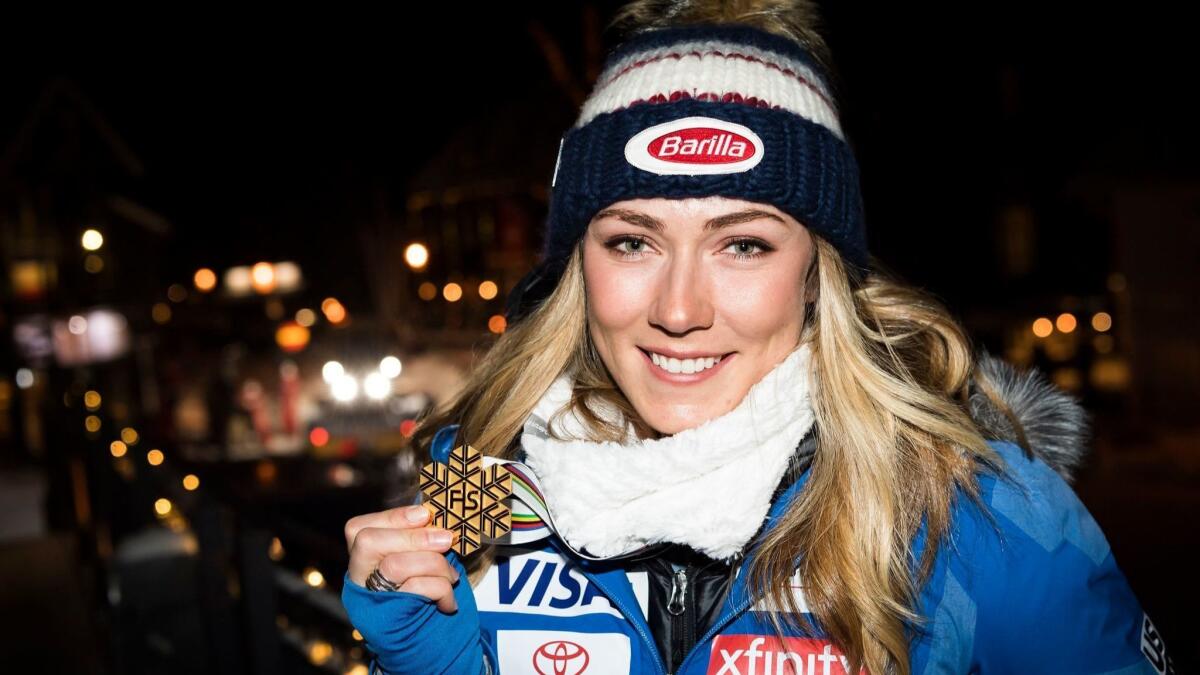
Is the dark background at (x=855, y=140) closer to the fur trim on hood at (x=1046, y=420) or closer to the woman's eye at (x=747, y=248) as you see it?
the fur trim on hood at (x=1046, y=420)

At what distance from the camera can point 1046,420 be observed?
2096 mm

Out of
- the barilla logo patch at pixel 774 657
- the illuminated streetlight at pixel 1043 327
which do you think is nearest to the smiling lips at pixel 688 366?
the barilla logo patch at pixel 774 657

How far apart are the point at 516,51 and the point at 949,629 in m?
14.3

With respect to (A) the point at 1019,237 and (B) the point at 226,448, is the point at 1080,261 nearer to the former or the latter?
(A) the point at 1019,237

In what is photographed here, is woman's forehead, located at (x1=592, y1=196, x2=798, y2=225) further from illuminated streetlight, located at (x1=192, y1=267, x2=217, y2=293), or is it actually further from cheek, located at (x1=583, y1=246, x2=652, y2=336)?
illuminated streetlight, located at (x1=192, y1=267, x2=217, y2=293)

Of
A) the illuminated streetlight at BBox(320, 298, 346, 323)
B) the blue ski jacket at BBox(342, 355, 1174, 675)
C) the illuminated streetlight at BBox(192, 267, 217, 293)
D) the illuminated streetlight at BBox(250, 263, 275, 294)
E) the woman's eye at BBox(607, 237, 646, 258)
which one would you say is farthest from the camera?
the illuminated streetlight at BBox(192, 267, 217, 293)

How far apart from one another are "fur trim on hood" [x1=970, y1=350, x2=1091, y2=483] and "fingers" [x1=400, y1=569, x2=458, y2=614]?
123cm

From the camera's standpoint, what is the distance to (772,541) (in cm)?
186

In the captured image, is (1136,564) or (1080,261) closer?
(1136,564)

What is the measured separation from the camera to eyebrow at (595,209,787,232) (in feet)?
6.23

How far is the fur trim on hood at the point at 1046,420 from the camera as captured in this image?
207 cm

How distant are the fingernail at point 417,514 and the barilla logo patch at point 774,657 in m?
0.63

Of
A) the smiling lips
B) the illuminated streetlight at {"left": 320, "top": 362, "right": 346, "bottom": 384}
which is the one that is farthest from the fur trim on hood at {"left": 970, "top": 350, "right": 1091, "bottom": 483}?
the illuminated streetlight at {"left": 320, "top": 362, "right": 346, "bottom": 384}

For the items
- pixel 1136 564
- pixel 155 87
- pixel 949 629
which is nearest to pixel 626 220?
Answer: pixel 949 629
